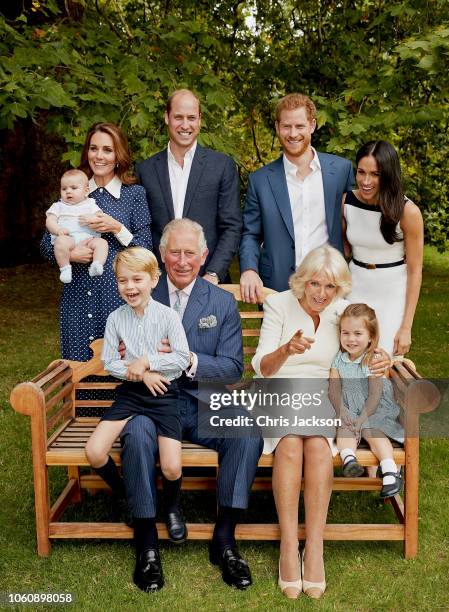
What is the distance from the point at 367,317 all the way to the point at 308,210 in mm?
912

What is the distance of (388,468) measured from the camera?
11.7ft

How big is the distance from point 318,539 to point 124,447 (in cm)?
98

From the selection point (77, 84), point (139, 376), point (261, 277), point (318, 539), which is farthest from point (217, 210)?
point (77, 84)

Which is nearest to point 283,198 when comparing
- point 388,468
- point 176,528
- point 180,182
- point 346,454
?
point 180,182

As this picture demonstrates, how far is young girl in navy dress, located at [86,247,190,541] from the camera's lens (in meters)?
3.60

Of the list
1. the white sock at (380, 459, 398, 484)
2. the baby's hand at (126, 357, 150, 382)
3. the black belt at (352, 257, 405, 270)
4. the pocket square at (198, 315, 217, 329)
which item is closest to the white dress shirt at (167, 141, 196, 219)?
the pocket square at (198, 315, 217, 329)

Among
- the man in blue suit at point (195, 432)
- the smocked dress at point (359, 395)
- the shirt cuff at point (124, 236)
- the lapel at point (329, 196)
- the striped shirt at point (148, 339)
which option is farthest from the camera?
the lapel at point (329, 196)

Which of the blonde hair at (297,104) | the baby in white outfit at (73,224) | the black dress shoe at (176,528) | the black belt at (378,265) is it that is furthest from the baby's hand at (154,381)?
the blonde hair at (297,104)

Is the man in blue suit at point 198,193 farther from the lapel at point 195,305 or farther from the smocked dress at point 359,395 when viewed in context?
the smocked dress at point 359,395

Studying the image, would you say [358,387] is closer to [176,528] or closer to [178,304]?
[178,304]

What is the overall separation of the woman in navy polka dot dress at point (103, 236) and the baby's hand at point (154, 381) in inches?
32.1

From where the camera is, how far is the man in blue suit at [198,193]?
4480mm

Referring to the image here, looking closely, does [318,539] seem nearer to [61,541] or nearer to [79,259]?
[61,541]

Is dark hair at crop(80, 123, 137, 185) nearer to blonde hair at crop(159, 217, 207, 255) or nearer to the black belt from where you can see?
blonde hair at crop(159, 217, 207, 255)
